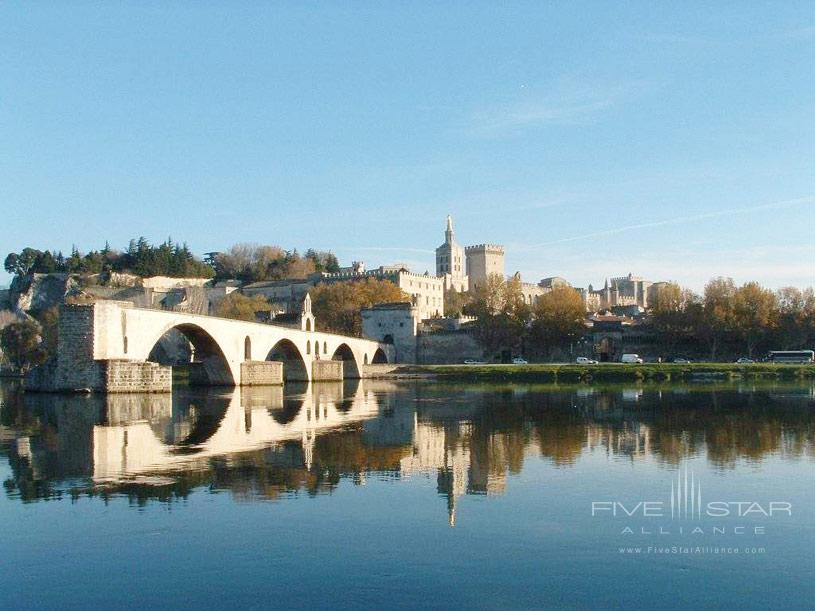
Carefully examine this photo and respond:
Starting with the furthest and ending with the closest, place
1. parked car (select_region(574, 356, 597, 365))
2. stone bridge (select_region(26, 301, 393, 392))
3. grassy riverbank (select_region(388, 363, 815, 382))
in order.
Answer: parked car (select_region(574, 356, 597, 365)) < grassy riverbank (select_region(388, 363, 815, 382)) < stone bridge (select_region(26, 301, 393, 392))

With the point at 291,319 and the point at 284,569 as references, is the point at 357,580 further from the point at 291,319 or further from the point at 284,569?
the point at 291,319

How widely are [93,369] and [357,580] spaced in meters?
31.0

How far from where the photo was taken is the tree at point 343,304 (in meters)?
87.3

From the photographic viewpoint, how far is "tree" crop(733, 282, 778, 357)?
70.6 m

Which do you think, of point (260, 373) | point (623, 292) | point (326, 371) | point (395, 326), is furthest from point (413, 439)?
point (623, 292)

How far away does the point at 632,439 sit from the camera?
75.7 ft

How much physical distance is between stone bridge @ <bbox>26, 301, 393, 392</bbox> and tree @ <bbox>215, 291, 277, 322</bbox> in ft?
55.3

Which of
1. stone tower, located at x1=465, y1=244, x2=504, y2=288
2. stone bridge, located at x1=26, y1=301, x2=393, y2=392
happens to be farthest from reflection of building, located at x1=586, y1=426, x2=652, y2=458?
stone tower, located at x1=465, y1=244, x2=504, y2=288

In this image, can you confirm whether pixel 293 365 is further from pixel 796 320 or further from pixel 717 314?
pixel 796 320

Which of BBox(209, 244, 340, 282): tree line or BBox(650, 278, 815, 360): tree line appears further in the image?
BBox(209, 244, 340, 282): tree line

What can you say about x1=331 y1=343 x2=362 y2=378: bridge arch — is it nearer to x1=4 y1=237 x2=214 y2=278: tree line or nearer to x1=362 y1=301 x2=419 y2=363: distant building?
x1=362 y1=301 x2=419 y2=363: distant building

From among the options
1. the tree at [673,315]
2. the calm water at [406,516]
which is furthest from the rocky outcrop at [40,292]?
the calm water at [406,516]

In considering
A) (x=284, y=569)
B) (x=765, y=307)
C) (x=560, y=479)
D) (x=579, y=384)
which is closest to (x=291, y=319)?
(x=579, y=384)

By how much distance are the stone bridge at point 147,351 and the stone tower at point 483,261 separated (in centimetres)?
6511
